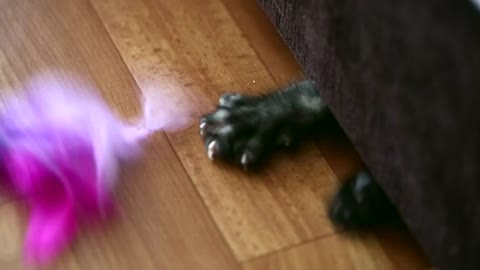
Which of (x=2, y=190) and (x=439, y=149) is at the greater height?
(x=439, y=149)

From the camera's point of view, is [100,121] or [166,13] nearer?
[100,121]

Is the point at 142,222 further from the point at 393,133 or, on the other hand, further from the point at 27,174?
the point at 393,133

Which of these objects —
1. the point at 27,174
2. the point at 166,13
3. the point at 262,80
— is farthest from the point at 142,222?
the point at 166,13

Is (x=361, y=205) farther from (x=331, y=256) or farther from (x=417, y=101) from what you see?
(x=417, y=101)

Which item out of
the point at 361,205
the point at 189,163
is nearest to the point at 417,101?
the point at 361,205

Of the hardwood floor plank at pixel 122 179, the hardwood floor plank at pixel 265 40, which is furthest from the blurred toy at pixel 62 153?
the hardwood floor plank at pixel 265 40

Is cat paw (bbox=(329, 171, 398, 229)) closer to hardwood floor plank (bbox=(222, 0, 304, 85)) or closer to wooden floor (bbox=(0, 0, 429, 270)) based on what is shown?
wooden floor (bbox=(0, 0, 429, 270))

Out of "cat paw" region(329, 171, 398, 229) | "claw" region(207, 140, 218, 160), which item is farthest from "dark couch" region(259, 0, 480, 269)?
"claw" region(207, 140, 218, 160)
